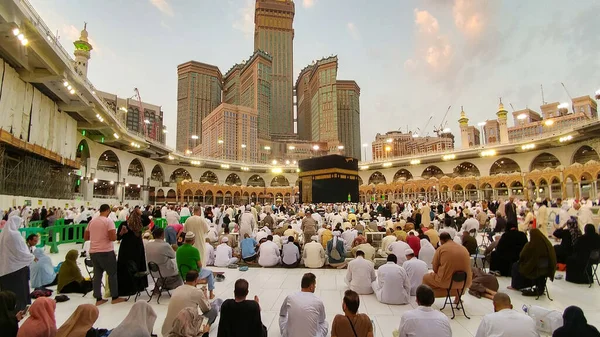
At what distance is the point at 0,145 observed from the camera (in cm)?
1115

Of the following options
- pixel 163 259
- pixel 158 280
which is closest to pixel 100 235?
pixel 163 259

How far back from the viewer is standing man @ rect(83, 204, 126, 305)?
420 centimetres

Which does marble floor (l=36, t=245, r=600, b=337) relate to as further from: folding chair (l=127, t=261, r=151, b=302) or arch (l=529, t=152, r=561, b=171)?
arch (l=529, t=152, r=561, b=171)

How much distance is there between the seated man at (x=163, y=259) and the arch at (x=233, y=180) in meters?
40.0

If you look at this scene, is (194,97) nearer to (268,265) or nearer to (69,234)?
(69,234)

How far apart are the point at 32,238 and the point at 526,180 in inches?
1343

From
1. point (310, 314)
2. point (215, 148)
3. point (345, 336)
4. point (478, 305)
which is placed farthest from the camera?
point (215, 148)

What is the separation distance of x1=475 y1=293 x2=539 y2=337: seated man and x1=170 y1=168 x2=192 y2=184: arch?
38700mm

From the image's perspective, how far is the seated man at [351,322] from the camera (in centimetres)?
245

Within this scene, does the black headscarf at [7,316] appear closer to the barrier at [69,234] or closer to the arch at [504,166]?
the barrier at [69,234]

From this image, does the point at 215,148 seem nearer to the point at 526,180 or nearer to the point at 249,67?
the point at 249,67

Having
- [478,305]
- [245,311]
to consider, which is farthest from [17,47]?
[478,305]

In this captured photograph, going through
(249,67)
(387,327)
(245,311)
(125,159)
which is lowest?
(387,327)

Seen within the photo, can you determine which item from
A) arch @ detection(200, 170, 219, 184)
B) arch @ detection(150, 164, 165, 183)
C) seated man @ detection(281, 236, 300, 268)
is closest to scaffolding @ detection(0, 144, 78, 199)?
seated man @ detection(281, 236, 300, 268)
